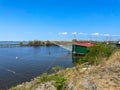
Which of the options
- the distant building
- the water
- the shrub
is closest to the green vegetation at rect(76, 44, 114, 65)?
the shrub

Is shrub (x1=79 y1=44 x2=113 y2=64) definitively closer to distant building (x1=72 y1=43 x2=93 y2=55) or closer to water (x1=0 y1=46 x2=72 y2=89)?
water (x1=0 y1=46 x2=72 y2=89)

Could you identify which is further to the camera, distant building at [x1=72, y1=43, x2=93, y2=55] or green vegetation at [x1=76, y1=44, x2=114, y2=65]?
distant building at [x1=72, y1=43, x2=93, y2=55]

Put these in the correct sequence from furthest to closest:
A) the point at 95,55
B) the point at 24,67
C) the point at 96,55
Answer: the point at 24,67, the point at 95,55, the point at 96,55

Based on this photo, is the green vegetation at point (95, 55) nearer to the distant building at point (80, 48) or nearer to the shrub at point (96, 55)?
the shrub at point (96, 55)

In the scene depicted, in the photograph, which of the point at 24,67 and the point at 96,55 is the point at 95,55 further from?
the point at 24,67

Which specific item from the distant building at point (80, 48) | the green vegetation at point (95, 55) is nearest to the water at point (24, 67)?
the distant building at point (80, 48)

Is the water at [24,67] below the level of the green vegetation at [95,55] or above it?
below

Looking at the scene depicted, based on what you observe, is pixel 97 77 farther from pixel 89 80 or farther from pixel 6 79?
pixel 6 79

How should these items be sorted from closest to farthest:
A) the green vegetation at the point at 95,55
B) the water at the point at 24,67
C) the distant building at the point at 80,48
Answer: the green vegetation at the point at 95,55 → the water at the point at 24,67 → the distant building at the point at 80,48

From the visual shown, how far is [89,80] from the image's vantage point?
271 inches

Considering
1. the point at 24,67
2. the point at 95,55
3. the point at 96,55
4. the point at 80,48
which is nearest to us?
the point at 96,55

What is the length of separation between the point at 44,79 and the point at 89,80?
252cm

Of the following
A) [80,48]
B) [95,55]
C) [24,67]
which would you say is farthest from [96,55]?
[80,48]

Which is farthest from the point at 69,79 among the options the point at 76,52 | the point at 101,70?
the point at 76,52
